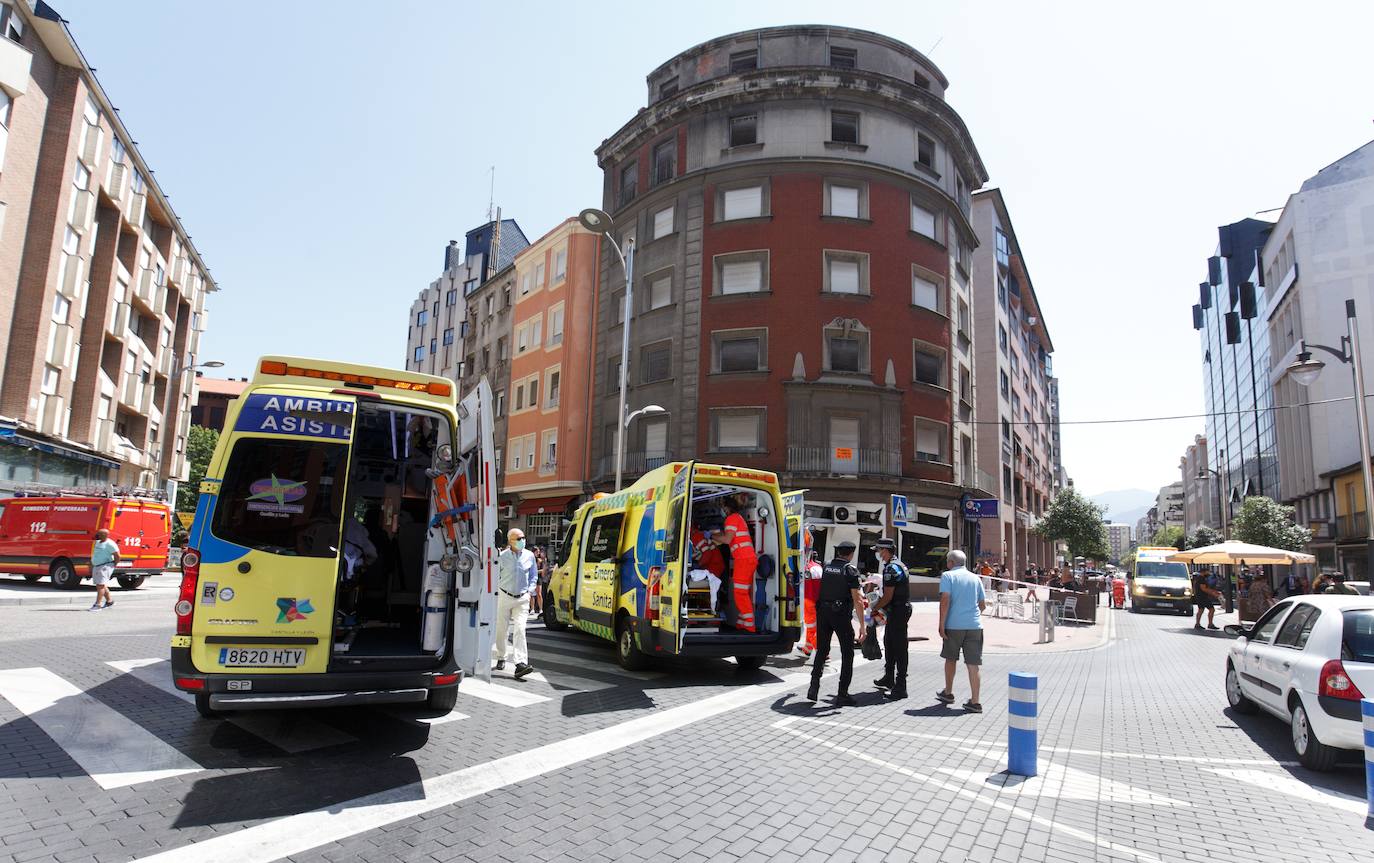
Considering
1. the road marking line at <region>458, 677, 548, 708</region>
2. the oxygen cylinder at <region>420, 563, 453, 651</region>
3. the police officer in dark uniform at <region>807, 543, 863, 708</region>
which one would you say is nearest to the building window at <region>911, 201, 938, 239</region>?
the police officer in dark uniform at <region>807, 543, 863, 708</region>

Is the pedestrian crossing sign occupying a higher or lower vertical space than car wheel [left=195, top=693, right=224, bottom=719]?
higher

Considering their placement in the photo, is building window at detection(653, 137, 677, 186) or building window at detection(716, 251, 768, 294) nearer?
building window at detection(716, 251, 768, 294)

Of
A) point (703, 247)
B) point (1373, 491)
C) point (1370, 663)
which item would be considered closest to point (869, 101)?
point (703, 247)

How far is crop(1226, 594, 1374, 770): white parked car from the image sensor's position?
18.7 ft

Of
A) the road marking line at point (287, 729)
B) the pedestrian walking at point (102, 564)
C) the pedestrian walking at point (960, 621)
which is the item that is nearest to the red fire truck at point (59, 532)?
the pedestrian walking at point (102, 564)

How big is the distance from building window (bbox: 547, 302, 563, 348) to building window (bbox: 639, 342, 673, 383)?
244 inches

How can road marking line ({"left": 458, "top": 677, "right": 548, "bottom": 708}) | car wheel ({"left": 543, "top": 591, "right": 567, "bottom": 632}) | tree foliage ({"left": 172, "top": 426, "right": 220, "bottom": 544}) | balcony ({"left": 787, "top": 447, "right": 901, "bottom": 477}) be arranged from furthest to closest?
tree foliage ({"left": 172, "top": 426, "right": 220, "bottom": 544}), balcony ({"left": 787, "top": 447, "right": 901, "bottom": 477}), car wheel ({"left": 543, "top": 591, "right": 567, "bottom": 632}), road marking line ({"left": 458, "top": 677, "right": 548, "bottom": 708})

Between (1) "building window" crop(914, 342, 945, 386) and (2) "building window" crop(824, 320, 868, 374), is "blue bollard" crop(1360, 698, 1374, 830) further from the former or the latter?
(1) "building window" crop(914, 342, 945, 386)

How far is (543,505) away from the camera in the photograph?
3522cm

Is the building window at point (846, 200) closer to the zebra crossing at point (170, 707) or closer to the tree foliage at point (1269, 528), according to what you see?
the zebra crossing at point (170, 707)

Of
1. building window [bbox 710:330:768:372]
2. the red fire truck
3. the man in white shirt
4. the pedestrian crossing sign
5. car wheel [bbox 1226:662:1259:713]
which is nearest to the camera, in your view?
car wheel [bbox 1226:662:1259:713]

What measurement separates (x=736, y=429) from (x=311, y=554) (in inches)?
853

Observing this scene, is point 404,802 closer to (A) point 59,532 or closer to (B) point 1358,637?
(B) point 1358,637

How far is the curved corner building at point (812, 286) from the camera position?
26.5 meters
